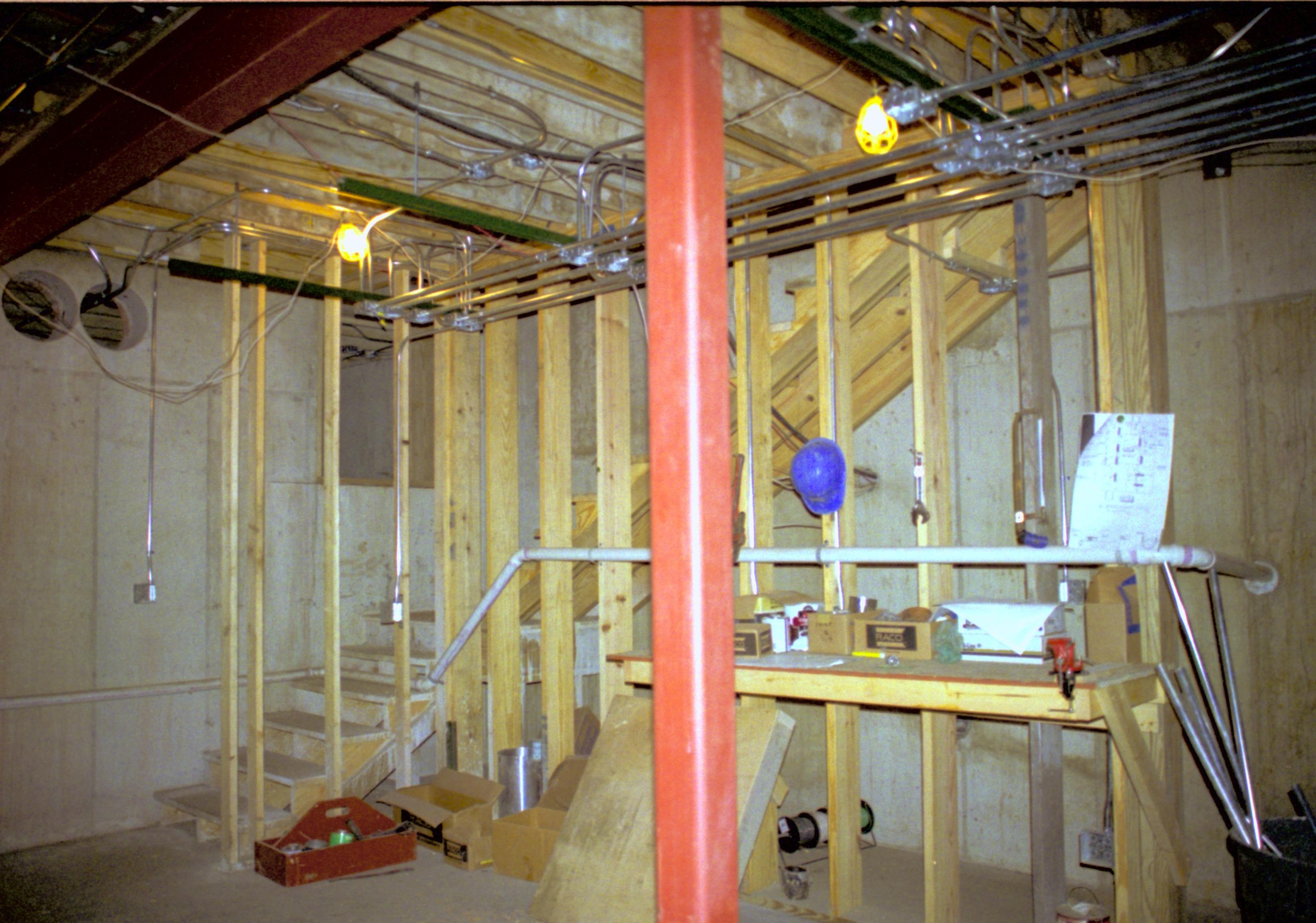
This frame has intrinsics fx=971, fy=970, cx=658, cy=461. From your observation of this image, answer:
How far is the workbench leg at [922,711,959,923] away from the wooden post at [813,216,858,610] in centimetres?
57

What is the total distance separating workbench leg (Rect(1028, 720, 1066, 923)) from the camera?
312 cm

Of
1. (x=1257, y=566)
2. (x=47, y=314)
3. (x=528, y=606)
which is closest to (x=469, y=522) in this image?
(x=528, y=606)

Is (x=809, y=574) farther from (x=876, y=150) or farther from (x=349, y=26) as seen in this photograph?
(x=349, y=26)

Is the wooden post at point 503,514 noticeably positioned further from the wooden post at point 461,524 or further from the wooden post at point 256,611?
the wooden post at point 256,611

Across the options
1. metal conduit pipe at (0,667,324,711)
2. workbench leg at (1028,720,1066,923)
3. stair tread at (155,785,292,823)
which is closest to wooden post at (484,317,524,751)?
stair tread at (155,785,292,823)

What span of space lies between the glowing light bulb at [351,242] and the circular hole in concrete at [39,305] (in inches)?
68.6

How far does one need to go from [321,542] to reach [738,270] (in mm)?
3145

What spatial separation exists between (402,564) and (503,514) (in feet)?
1.86

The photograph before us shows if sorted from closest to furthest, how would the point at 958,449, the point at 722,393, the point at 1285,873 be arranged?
the point at 722,393
the point at 1285,873
the point at 958,449

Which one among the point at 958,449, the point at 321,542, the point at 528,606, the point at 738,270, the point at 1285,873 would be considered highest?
the point at 738,270

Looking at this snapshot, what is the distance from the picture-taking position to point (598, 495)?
4414 millimetres

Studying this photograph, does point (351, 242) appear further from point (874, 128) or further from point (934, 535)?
point (934, 535)

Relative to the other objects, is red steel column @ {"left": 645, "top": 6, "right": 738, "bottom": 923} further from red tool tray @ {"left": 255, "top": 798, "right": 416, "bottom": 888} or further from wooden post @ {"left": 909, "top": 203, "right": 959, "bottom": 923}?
red tool tray @ {"left": 255, "top": 798, "right": 416, "bottom": 888}

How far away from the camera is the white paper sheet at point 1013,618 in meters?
2.95
